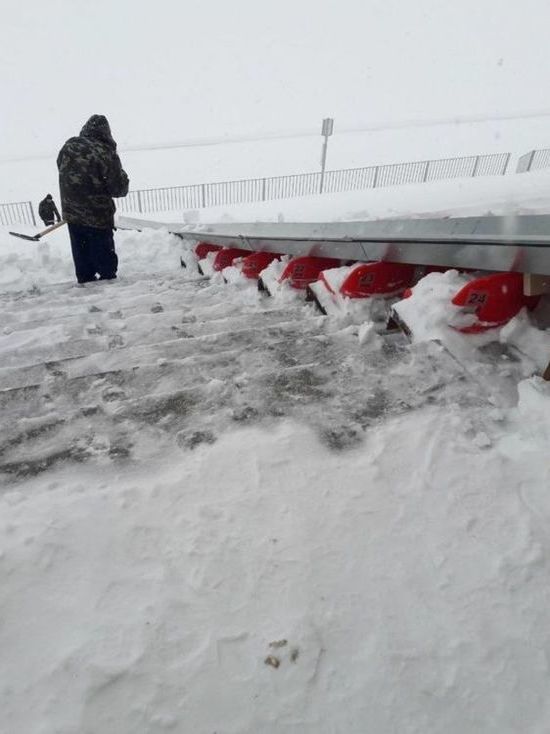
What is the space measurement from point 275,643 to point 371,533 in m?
0.40

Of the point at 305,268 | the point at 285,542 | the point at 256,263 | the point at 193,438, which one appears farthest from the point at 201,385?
the point at 256,263

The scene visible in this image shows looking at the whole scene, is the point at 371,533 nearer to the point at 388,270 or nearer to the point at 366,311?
the point at 366,311

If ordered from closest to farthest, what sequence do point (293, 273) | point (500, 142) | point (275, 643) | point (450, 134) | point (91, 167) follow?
1. point (275, 643)
2. point (293, 273)
3. point (91, 167)
4. point (500, 142)
5. point (450, 134)

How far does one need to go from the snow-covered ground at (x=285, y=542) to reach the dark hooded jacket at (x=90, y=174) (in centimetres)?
341

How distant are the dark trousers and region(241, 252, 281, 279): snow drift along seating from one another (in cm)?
226

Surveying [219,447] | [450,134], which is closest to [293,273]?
[219,447]

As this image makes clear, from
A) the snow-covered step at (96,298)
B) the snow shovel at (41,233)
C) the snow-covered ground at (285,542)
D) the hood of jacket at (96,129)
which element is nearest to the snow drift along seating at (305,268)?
the snow-covered step at (96,298)

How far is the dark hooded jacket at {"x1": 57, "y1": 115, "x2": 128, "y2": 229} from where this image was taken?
4668 mm

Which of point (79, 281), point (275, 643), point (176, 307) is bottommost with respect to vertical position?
point (79, 281)

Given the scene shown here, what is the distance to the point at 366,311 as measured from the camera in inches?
99.4

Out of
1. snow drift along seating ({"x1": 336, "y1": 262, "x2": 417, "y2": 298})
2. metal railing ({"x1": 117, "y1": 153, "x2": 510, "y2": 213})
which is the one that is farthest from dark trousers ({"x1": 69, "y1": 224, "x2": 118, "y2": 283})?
metal railing ({"x1": 117, "y1": 153, "x2": 510, "y2": 213})

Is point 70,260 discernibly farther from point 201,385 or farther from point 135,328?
point 201,385

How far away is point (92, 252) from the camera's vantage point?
5.32 metres

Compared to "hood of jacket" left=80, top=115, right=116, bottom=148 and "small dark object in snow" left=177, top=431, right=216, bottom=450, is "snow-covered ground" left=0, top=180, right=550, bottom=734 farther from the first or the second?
"hood of jacket" left=80, top=115, right=116, bottom=148
